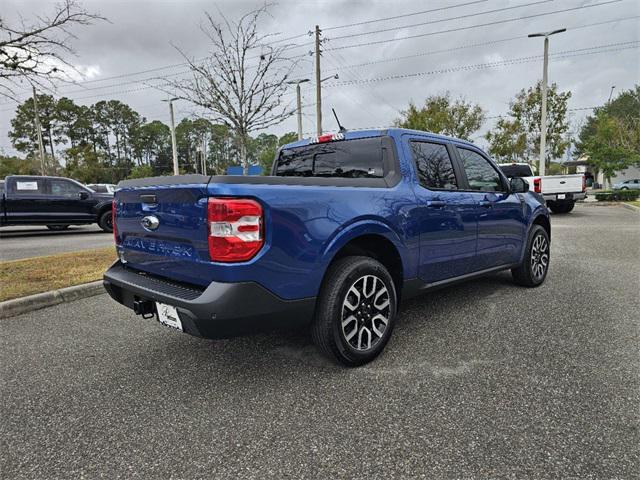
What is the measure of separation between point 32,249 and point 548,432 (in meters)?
10.2

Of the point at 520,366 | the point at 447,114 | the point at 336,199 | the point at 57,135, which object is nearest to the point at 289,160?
the point at 336,199

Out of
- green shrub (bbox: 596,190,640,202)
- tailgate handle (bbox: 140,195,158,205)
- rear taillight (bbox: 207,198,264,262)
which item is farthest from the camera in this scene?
green shrub (bbox: 596,190,640,202)

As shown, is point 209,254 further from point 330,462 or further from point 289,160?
point 289,160

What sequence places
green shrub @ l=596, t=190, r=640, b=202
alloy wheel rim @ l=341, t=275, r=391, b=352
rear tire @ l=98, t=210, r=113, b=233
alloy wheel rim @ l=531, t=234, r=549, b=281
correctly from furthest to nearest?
1. green shrub @ l=596, t=190, r=640, b=202
2. rear tire @ l=98, t=210, r=113, b=233
3. alloy wheel rim @ l=531, t=234, r=549, b=281
4. alloy wheel rim @ l=341, t=275, r=391, b=352

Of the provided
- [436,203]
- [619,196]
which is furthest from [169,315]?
[619,196]

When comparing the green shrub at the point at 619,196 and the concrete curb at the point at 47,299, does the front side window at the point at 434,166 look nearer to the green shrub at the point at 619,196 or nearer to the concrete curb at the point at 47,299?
the concrete curb at the point at 47,299

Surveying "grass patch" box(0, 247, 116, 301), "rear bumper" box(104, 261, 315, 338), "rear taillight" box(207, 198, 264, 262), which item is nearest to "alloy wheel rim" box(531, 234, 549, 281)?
"rear bumper" box(104, 261, 315, 338)

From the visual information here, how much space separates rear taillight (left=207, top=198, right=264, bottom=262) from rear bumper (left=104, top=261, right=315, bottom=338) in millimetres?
173

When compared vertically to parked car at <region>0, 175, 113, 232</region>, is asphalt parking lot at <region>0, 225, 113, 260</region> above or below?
below

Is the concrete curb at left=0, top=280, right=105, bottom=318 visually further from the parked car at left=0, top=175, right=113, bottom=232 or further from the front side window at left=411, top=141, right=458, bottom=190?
the parked car at left=0, top=175, right=113, bottom=232

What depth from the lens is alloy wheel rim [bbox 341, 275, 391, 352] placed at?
278 centimetres

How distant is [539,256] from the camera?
198 inches

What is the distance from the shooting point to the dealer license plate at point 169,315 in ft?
7.90

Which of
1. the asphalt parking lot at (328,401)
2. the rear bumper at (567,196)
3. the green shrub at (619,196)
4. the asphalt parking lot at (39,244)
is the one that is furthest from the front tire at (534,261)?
the green shrub at (619,196)
